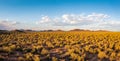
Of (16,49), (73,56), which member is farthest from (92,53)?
(16,49)

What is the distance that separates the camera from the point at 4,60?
12344mm

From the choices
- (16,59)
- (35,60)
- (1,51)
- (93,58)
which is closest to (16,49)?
(1,51)

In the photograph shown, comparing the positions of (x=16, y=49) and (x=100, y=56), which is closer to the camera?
(x=100, y=56)

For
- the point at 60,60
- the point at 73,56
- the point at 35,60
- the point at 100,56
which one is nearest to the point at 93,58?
the point at 100,56

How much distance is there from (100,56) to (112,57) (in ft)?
2.81

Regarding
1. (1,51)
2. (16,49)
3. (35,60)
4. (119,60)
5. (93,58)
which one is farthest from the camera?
(16,49)

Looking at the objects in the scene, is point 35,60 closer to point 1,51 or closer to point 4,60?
point 4,60

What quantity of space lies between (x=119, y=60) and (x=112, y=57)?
837mm

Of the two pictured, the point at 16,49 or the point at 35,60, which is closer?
the point at 35,60

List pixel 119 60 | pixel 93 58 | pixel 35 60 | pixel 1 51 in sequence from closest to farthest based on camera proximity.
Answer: pixel 35 60 → pixel 119 60 → pixel 93 58 → pixel 1 51

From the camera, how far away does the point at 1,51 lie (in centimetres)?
1515

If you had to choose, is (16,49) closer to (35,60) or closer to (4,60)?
(4,60)

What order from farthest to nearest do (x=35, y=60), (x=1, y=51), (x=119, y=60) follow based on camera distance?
(x=1, y=51)
(x=119, y=60)
(x=35, y=60)

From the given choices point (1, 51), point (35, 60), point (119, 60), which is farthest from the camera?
point (1, 51)
